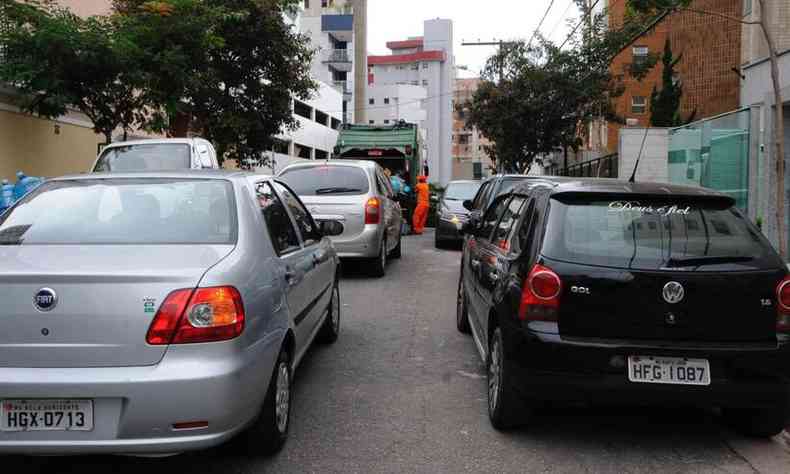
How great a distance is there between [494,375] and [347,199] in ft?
20.2

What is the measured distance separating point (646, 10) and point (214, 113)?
1665cm

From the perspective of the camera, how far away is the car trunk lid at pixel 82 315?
10.4 ft

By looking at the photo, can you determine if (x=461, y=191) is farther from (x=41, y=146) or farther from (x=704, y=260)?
(x=704, y=260)

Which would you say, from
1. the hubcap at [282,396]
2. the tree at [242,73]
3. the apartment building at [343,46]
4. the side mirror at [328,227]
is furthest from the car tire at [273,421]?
the apartment building at [343,46]

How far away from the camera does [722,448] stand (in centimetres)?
430

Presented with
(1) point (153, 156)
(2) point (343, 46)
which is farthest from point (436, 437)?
(2) point (343, 46)

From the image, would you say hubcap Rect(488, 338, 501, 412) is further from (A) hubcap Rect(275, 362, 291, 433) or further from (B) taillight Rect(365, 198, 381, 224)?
(B) taillight Rect(365, 198, 381, 224)

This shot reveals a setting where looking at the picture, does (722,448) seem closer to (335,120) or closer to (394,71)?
(335,120)

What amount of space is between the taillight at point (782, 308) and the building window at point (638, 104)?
38.7 meters

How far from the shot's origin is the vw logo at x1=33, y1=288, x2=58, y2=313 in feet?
10.4

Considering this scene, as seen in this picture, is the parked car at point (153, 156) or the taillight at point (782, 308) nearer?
the taillight at point (782, 308)

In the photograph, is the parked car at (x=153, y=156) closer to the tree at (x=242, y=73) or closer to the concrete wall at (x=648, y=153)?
the tree at (x=242, y=73)

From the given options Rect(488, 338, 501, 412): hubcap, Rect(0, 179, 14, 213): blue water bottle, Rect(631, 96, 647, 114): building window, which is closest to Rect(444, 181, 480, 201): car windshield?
Rect(0, 179, 14, 213): blue water bottle

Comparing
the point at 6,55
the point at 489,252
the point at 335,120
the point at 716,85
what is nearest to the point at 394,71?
the point at 335,120
